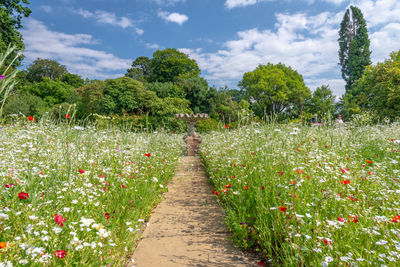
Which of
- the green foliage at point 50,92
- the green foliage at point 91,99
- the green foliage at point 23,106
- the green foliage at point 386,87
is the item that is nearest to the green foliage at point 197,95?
the green foliage at point 91,99

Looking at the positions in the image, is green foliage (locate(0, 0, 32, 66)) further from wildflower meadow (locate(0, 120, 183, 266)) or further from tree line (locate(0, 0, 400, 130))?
wildflower meadow (locate(0, 120, 183, 266))

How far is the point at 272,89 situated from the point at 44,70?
49.4m

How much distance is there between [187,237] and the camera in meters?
2.93

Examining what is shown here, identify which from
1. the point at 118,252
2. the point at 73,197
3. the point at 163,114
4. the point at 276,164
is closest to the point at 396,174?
the point at 276,164

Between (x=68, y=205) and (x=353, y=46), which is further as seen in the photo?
(x=353, y=46)

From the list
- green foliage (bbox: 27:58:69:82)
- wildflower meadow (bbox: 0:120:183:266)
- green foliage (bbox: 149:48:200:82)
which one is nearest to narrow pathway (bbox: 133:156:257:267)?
wildflower meadow (bbox: 0:120:183:266)

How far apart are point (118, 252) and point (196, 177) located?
13.6 feet

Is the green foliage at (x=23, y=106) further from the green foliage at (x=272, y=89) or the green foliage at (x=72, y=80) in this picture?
the green foliage at (x=272, y=89)

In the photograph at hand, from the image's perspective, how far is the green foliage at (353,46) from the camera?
34.3 m

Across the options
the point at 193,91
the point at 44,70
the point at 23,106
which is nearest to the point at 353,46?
the point at 193,91

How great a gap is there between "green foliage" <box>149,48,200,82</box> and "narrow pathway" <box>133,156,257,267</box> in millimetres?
33959

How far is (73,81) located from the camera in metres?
48.9

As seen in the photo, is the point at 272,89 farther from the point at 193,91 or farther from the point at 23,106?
the point at 23,106

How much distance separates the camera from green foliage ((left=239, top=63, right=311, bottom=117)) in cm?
3403
